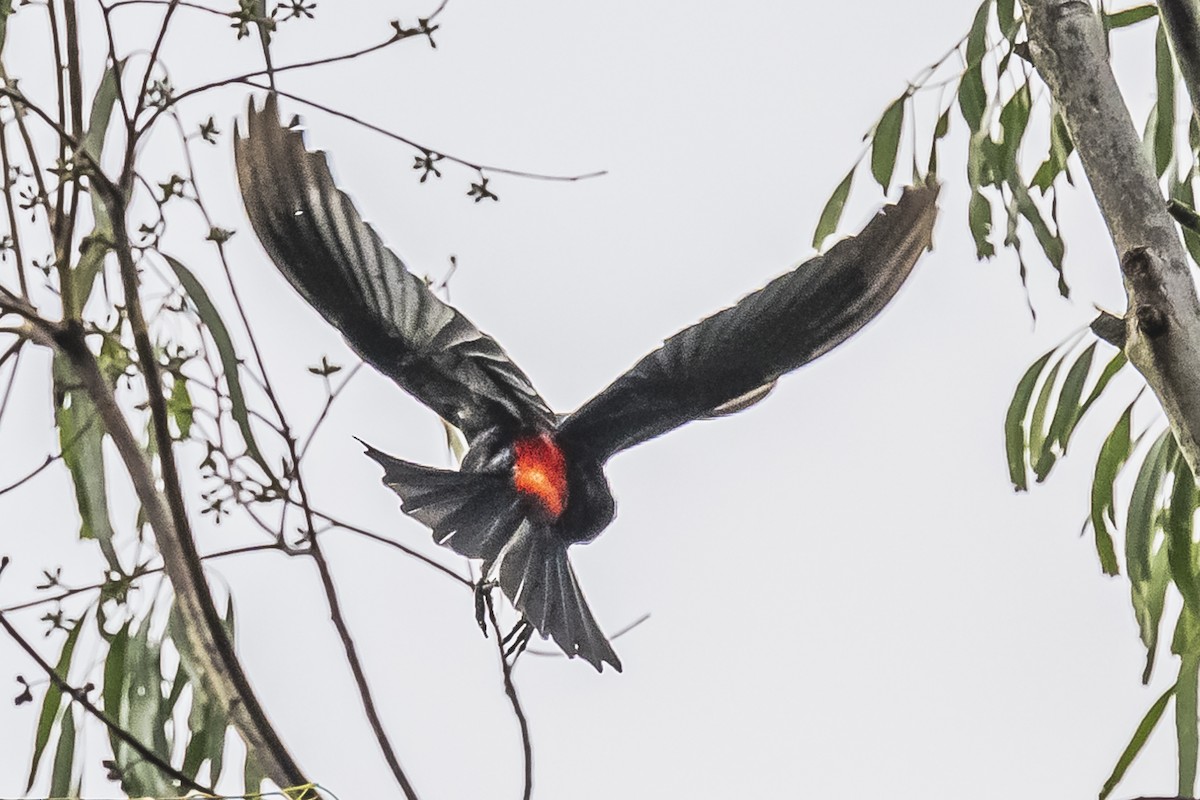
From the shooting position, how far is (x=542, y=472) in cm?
58

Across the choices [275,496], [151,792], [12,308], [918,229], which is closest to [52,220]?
[12,308]

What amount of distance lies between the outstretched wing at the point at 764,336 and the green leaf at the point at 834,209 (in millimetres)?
408

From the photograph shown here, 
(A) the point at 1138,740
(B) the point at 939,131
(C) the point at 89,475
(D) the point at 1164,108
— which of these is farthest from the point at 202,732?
(D) the point at 1164,108

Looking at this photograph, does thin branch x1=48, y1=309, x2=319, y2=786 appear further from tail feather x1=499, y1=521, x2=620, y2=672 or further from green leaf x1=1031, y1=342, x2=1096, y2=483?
green leaf x1=1031, y1=342, x2=1096, y2=483

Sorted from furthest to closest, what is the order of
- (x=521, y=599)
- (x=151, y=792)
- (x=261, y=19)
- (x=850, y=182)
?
(x=850, y=182) → (x=151, y=792) → (x=261, y=19) → (x=521, y=599)

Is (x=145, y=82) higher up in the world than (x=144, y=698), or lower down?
higher up

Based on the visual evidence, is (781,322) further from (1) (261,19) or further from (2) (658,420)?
(1) (261,19)

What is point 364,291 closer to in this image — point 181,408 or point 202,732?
point 181,408

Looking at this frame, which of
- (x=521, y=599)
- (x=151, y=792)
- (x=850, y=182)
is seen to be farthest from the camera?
(x=850, y=182)

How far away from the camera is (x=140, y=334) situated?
0.62 m

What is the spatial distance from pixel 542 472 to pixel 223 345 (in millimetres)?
257

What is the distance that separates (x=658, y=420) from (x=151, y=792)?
0.38 metres

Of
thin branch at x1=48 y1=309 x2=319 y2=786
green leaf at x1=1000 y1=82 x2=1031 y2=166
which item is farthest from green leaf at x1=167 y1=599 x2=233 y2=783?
green leaf at x1=1000 y1=82 x2=1031 y2=166

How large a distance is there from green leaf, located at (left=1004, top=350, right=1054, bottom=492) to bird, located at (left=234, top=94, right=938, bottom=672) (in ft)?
1.24
